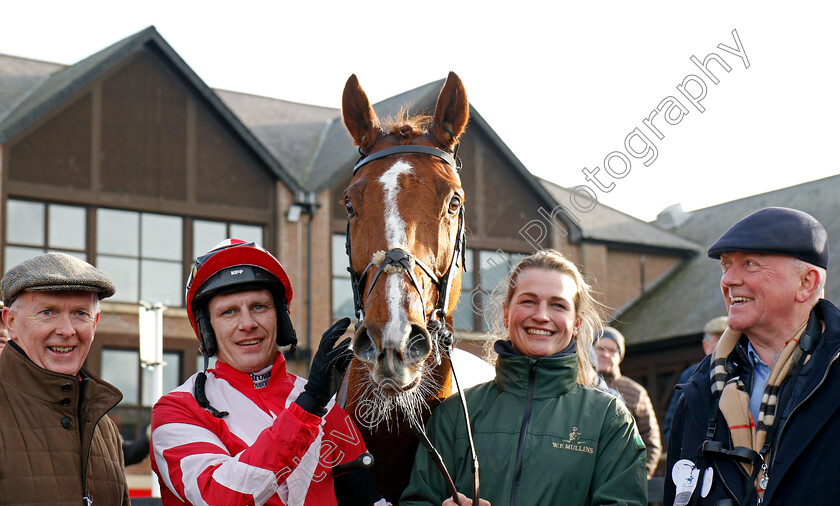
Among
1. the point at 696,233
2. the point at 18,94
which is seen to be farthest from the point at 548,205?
the point at 18,94

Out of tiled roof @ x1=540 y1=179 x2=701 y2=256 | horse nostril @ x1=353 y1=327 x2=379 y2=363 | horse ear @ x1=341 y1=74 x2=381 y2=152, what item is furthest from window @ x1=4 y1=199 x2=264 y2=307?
horse nostril @ x1=353 y1=327 x2=379 y2=363

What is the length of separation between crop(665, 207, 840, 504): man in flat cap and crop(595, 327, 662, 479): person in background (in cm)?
344

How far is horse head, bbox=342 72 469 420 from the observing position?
3.11 meters

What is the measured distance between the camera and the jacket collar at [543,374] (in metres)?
3.38

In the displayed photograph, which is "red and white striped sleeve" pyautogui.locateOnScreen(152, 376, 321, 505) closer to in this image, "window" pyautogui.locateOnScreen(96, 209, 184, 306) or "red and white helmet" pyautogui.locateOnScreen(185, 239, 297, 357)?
"red and white helmet" pyautogui.locateOnScreen(185, 239, 297, 357)

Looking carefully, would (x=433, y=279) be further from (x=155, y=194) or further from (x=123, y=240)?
(x=155, y=194)

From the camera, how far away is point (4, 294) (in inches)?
128

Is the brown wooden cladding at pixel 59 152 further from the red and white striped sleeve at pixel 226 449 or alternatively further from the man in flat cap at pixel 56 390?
the red and white striped sleeve at pixel 226 449

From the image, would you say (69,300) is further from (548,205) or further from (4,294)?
(548,205)

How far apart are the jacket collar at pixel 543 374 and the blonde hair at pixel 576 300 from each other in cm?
28

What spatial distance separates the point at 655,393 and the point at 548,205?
577 centimetres

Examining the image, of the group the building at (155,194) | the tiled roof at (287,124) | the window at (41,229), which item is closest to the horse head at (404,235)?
the building at (155,194)

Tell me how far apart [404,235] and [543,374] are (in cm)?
75

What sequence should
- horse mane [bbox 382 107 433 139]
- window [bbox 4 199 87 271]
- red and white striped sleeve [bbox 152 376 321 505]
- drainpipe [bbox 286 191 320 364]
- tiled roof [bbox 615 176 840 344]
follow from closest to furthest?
red and white striped sleeve [bbox 152 376 321 505] → horse mane [bbox 382 107 433 139] → window [bbox 4 199 87 271] → drainpipe [bbox 286 191 320 364] → tiled roof [bbox 615 176 840 344]
